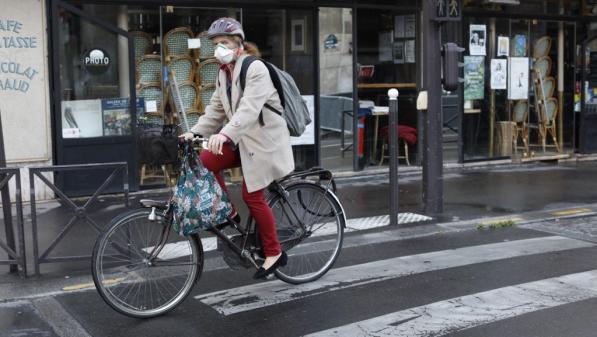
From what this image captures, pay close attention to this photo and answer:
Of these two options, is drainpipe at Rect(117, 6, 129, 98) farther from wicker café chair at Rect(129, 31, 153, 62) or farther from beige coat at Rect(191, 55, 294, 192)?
beige coat at Rect(191, 55, 294, 192)

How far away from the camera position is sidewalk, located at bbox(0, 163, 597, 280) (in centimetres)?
772

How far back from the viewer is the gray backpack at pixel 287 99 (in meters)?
5.47

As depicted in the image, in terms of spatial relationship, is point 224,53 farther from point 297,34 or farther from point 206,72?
point 297,34

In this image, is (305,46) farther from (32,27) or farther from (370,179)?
(32,27)

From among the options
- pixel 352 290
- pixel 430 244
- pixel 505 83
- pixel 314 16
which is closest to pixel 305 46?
pixel 314 16

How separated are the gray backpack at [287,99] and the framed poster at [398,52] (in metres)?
7.25

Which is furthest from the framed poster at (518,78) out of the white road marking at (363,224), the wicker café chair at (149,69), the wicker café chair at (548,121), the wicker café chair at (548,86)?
the wicker café chair at (149,69)

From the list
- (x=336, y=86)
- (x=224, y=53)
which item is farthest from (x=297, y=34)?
(x=224, y=53)

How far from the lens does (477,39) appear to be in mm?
13188

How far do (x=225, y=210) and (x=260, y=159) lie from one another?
45 centimetres

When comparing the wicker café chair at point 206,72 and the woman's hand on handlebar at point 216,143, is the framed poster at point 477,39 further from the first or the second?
the woman's hand on handlebar at point 216,143

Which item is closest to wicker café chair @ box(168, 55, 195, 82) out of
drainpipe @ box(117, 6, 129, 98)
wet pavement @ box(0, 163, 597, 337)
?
drainpipe @ box(117, 6, 129, 98)

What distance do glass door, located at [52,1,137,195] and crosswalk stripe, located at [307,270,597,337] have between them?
548cm

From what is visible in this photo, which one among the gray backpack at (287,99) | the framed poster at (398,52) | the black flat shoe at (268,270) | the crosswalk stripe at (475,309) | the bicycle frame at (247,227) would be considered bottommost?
the crosswalk stripe at (475,309)
